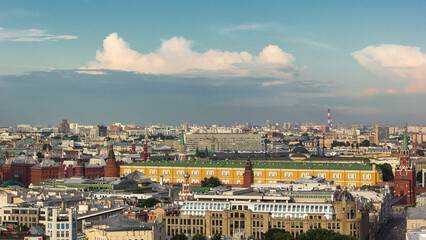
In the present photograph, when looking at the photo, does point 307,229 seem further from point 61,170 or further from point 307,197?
point 61,170

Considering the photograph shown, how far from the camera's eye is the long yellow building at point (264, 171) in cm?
12938

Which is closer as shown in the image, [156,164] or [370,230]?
[370,230]

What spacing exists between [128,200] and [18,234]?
30.3 m

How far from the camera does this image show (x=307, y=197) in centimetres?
8781

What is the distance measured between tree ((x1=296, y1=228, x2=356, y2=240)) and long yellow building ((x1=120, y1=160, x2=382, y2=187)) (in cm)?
5241

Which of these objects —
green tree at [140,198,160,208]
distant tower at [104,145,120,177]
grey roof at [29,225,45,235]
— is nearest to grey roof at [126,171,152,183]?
distant tower at [104,145,120,177]

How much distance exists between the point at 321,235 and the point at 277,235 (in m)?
4.09

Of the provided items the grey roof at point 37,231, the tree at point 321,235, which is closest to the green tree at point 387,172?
the tree at point 321,235

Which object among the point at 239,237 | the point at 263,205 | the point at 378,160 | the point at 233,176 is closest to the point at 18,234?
the point at 239,237

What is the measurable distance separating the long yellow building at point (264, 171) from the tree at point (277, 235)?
167ft

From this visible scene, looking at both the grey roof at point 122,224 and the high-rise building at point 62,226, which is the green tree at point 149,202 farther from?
the high-rise building at point 62,226

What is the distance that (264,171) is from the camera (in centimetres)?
13400

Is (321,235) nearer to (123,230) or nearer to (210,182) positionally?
(123,230)

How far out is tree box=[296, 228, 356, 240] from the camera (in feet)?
242
